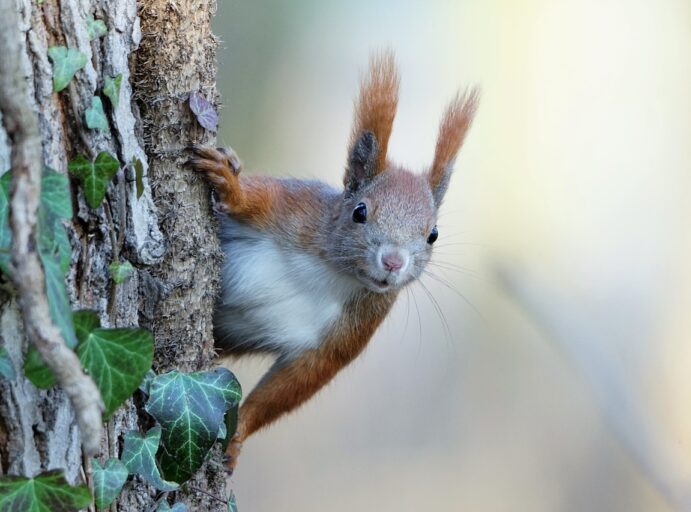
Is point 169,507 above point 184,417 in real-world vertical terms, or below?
below

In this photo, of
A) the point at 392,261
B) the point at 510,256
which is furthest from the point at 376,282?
the point at 510,256

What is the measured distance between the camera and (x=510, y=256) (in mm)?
2619

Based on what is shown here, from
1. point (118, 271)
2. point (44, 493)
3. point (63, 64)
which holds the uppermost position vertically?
point (63, 64)

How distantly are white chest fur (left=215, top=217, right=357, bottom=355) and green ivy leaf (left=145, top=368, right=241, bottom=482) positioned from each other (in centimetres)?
54

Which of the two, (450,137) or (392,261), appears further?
(450,137)

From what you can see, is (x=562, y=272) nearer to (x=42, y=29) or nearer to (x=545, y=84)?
(x=545, y=84)

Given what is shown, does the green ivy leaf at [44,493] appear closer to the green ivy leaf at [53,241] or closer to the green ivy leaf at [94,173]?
the green ivy leaf at [53,241]

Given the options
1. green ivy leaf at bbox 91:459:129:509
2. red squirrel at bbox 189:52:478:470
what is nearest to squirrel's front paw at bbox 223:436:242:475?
red squirrel at bbox 189:52:478:470

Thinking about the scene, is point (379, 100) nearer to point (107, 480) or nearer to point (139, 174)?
point (139, 174)

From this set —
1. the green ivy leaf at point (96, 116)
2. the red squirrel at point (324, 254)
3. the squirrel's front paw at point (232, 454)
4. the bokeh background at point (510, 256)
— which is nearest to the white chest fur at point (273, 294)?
the red squirrel at point (324, 254)

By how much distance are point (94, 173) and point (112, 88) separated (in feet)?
0.42

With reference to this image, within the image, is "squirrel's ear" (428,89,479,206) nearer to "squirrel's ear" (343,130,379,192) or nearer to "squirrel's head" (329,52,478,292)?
"squirrel's head" (329,52,478,292)

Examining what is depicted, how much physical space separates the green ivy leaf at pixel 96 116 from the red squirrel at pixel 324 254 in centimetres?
57

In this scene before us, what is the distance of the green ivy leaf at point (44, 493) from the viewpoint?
0.83 meters
